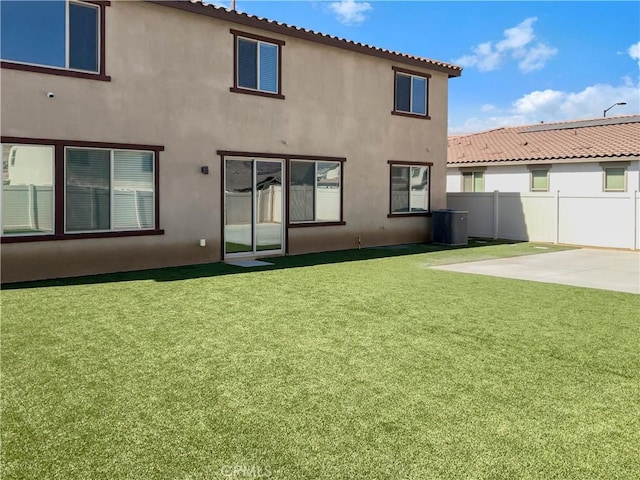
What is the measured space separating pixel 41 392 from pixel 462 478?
3.46 m

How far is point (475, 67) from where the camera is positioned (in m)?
19.6

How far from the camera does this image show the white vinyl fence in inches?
657

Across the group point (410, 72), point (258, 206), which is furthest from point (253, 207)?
point (410, 72)

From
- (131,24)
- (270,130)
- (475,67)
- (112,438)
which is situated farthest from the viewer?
(475,67)

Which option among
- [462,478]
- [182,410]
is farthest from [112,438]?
[462,478]

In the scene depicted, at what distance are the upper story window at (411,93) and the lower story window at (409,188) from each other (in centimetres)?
174

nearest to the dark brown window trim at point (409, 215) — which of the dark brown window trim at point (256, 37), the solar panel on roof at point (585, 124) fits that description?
the dark brown window trim at point (256, 37)

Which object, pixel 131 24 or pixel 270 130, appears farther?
pixel 270 130

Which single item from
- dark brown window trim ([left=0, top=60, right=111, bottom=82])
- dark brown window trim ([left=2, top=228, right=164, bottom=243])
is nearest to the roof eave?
dark brown window trim ([left=2, top=228, right=164, bottom=243])

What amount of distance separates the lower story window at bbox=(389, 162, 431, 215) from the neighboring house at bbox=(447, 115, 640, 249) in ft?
10.9

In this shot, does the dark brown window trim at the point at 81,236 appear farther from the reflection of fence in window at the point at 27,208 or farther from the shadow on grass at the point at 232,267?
the shadow on grass at the point at 232,267

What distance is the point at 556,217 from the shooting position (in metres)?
18.3

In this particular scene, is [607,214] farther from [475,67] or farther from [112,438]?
[112,438]

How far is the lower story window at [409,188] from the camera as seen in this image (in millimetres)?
17375
